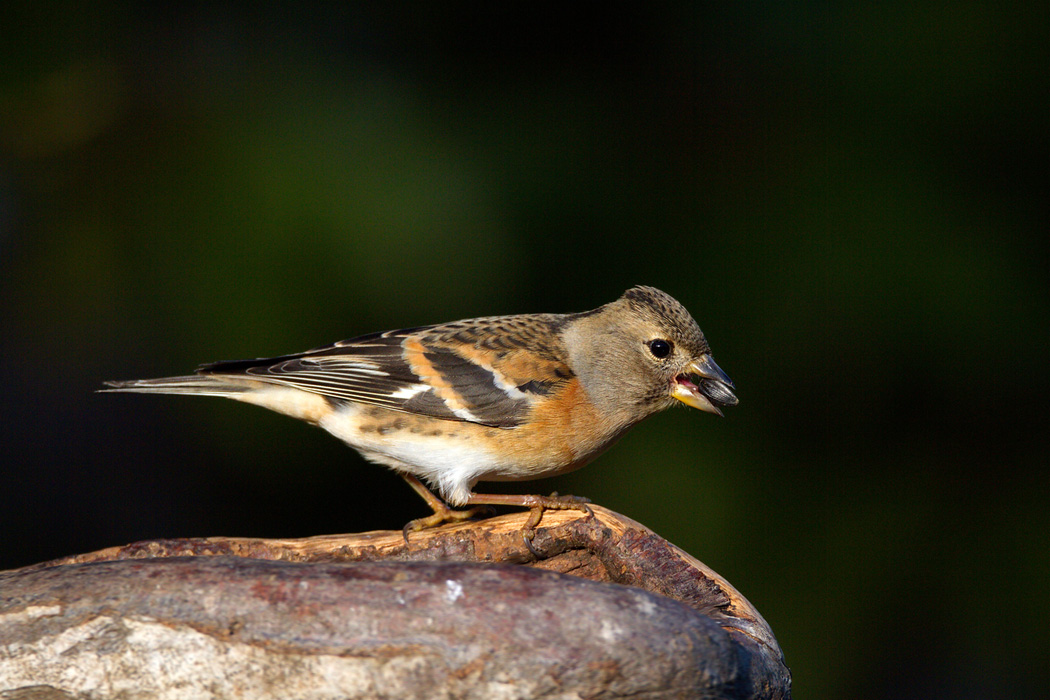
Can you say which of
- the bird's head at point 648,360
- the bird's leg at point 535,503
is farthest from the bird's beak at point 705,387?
the bird's leg at point 535,503

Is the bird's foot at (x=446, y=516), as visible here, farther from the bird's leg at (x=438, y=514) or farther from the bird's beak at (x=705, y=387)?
the bird's beak at (x=705, y=387)

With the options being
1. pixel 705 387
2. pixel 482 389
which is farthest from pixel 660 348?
pixel 482 389

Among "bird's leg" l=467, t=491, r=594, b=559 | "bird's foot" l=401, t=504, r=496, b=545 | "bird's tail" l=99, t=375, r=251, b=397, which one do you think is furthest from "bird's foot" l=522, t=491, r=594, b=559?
"bird's tail" l=99, t=375, r=251, b=397

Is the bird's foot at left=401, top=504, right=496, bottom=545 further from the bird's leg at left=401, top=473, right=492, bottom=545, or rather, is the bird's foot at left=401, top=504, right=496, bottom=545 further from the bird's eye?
the bird's eye

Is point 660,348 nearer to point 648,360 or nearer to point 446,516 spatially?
point 648,360

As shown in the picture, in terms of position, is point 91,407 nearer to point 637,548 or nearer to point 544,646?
point 637,548

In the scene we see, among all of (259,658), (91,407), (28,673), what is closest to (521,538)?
(259,658)

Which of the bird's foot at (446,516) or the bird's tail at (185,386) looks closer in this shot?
the bird's foot at (446,516)
